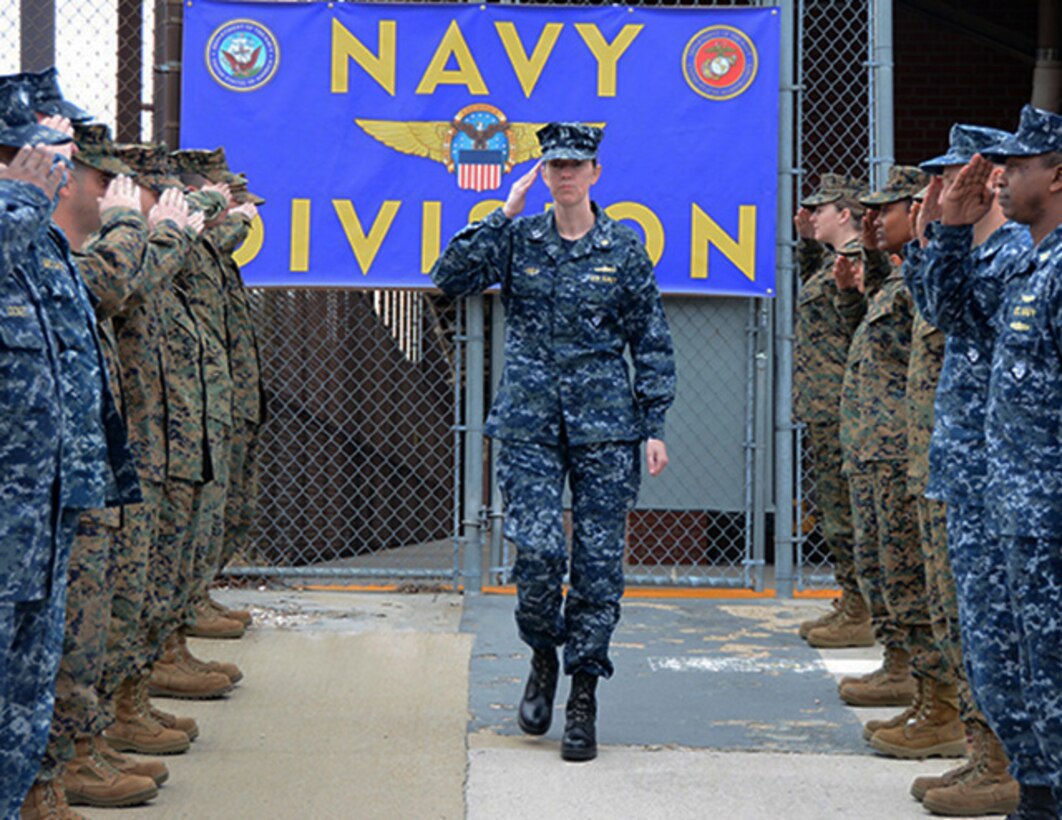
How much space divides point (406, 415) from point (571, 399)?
463cm

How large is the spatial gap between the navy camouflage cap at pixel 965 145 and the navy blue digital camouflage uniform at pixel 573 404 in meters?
1.27

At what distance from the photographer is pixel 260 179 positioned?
8.24m

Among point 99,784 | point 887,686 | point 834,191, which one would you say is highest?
point 834,191

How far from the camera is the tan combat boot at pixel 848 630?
7.06 m

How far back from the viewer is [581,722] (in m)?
5.14

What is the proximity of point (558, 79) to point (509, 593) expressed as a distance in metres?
2.66

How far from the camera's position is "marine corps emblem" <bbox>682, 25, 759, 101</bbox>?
8.30 metres

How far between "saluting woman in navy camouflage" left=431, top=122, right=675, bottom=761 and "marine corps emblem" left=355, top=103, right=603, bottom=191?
110 inches

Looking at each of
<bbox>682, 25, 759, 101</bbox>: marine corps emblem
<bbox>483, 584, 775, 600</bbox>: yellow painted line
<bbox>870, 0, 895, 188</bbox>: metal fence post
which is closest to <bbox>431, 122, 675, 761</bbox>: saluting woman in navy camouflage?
<bbox>483, 584, 775, 600</bbox>: yellow painted line

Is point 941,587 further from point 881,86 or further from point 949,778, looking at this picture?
point 881,86

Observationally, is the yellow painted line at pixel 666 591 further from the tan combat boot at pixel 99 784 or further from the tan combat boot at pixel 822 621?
the tan combat boot at pixel 99 784

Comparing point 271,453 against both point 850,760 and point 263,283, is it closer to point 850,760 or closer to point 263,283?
point 263,283

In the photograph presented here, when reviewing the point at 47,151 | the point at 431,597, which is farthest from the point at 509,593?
the point at 47,151

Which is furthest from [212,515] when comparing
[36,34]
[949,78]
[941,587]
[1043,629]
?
[949,78]
